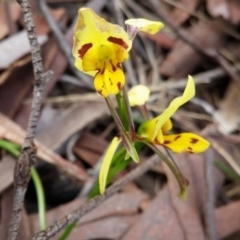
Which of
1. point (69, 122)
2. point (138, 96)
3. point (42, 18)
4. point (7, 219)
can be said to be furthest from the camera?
point (42, 18)

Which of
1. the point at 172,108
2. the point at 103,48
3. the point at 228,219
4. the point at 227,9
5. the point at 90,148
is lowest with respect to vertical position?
the point at 228,219

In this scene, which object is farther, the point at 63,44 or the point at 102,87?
the point at 63,44

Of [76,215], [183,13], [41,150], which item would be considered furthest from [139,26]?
[183,13]

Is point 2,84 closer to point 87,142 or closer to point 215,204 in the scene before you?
point 87,142

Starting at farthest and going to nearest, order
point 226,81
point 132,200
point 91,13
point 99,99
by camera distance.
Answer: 1. point 226,81
2. point 99,99
3. point 132,200
4. point 91,13

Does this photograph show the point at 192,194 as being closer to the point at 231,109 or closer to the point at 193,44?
the point at 231,109

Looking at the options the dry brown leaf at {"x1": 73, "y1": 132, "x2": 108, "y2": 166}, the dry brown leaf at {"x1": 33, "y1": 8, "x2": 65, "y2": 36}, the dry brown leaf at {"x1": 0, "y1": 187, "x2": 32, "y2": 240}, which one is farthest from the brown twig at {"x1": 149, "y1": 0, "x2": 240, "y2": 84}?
the dry brown leaf at {"x1": 0, "y1": 187, "x2": 32, "y2": 240}

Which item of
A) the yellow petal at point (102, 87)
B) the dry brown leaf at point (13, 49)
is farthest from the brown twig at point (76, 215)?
the dry brown leaf at point (13, 49)

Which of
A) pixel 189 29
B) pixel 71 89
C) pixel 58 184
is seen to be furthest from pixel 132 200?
pixel 189 29
